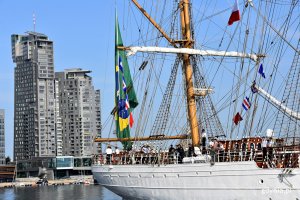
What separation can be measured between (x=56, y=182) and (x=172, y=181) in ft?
348

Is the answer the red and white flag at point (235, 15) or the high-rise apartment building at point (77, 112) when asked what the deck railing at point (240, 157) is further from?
the high-rise apartment building at point (77, 112)

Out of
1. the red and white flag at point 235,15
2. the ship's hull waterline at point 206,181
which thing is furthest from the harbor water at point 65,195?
the red and white flag at point 235,15

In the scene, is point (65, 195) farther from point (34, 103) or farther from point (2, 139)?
point (2, 139)

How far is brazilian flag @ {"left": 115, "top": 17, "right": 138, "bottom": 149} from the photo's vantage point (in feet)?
134

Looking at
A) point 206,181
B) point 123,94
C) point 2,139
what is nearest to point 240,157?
point 206,181

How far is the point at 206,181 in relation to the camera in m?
31.0

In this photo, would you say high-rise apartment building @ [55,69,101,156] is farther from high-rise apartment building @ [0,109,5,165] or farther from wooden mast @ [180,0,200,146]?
wooden mast @ [180,0,200,146]

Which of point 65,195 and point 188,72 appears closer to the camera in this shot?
point 188,72

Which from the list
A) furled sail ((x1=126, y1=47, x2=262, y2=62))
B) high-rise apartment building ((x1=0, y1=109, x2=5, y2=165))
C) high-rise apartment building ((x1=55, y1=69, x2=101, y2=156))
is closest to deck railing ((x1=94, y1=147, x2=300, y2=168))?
furled sail ((x1=126, y1=47, x2=262, y2=62))

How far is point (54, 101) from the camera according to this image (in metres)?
184

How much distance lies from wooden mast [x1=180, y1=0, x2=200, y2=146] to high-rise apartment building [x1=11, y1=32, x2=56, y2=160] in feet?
461

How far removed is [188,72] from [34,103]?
148 metres

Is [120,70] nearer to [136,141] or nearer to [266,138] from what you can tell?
[136,141]

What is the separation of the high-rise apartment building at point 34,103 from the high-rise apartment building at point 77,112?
126 inches
